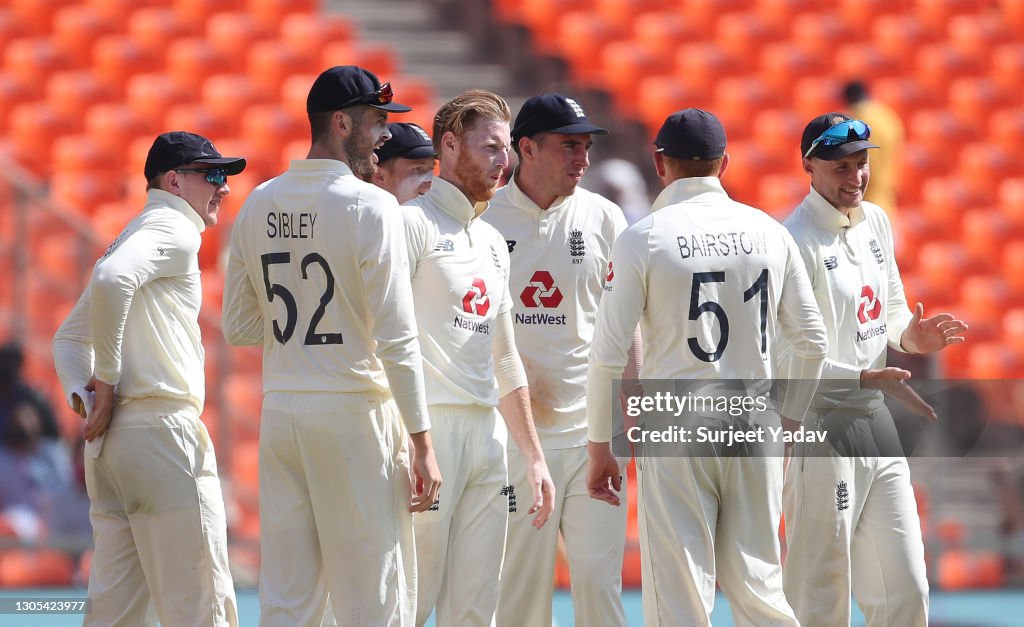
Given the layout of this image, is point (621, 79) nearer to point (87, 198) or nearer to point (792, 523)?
point (87, 198)

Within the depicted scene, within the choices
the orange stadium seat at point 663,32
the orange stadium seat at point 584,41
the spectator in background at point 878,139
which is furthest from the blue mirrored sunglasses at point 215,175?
the orange stadium seat at point 663,32

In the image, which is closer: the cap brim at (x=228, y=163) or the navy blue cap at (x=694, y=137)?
the navy blue cap at (x=694, y=137)

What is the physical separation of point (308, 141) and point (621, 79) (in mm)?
2700

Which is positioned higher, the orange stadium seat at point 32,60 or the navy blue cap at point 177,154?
the orange stadium seat at point 32,60

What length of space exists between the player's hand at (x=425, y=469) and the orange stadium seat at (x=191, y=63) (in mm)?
7768

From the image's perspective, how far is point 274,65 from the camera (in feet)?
38.3

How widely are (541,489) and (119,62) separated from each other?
7.68 metres

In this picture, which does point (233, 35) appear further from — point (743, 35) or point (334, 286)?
point (334, 286)

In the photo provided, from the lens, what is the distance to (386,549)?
429 centimetres

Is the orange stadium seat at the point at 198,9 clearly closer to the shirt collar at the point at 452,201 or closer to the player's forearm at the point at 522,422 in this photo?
the shirt collar at the point at 452,201

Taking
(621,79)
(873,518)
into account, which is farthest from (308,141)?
(873,518)

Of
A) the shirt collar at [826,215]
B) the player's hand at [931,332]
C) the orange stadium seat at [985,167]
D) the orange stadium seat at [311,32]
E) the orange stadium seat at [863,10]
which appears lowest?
the player's hand at [931,332]

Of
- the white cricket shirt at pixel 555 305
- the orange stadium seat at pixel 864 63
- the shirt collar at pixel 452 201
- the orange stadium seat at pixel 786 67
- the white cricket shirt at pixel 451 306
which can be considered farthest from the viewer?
the orange stadium seat at pixel 864 63

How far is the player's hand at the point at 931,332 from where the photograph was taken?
206 inches
